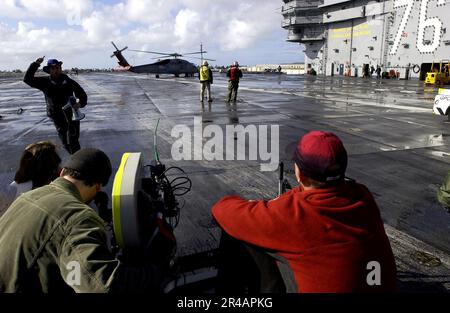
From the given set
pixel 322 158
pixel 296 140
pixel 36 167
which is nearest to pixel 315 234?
pixel 322 158

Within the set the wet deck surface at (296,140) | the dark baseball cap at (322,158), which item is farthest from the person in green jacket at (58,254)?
the wet deck surface at (296,140)

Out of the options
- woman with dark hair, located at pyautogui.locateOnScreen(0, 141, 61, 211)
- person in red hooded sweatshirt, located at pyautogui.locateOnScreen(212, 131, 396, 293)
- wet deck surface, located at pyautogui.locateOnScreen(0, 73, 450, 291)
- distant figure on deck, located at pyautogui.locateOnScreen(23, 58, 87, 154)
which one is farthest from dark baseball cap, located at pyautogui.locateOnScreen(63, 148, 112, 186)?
distant figure on deck, located at pyautogui.locateOnScreen(23, 58, 87, 154)

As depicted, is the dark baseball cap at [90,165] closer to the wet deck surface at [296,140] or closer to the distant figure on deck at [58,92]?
the wet deck surface at [296,140]

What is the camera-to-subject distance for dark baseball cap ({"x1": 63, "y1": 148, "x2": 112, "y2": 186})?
6.84ft

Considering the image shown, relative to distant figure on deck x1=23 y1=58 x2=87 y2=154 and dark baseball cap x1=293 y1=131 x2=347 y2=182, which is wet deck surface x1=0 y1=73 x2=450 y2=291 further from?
distant figure on deck x1=23 y1=58 x2=87 y2=154

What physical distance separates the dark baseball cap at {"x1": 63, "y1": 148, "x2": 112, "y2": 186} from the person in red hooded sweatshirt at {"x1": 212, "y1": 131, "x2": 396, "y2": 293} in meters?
0.79

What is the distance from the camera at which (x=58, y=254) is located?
1733mm

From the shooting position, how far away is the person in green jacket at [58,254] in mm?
1688

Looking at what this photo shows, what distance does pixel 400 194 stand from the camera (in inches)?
208

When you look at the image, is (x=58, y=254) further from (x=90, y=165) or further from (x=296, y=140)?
(x=296, y=140)

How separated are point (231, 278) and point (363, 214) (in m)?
0.78

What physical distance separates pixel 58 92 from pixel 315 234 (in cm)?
619

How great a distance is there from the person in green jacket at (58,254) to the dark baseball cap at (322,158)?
1.01 m
